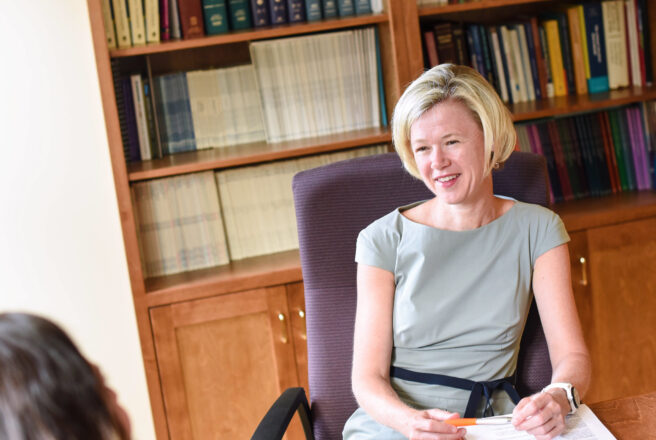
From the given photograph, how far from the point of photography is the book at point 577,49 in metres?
2.70

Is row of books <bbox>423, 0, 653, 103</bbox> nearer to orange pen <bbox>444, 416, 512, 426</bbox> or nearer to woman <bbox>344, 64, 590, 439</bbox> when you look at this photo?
woman <bbox>344, 64, 590, 439</bbox>

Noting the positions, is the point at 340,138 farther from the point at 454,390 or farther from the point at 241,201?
the point at 454,390

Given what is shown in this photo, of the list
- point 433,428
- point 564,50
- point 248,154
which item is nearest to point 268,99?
point 248,154

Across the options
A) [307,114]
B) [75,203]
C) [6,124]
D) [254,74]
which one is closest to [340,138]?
[307,114]

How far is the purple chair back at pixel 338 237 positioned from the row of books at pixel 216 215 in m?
0.78

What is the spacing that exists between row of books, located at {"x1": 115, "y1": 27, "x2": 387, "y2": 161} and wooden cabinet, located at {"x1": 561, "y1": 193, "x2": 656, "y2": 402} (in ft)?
2.58

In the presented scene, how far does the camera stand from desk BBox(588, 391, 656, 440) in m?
1.26

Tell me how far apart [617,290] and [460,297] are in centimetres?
112

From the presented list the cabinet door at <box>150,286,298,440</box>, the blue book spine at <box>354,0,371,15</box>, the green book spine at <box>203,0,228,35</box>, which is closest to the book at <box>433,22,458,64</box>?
the blue book spine at <box>354,0,371,15</box>

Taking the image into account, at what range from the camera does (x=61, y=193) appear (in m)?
2.54

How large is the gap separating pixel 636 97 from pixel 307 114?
1.08 meters

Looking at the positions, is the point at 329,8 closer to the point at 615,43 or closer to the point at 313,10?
the point at 313,10

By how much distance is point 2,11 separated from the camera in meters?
2.45

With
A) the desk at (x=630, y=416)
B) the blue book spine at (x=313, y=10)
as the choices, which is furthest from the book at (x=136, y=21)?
the desk at (x=630, y=416)
